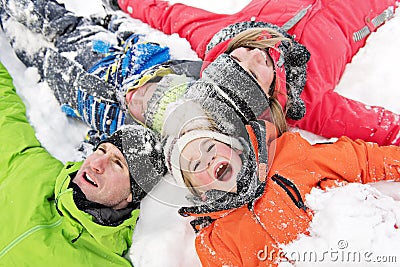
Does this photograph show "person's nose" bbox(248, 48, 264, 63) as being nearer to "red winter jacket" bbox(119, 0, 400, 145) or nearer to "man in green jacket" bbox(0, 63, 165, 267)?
"red winter jacket" bbox(119, 0, 400, 145)

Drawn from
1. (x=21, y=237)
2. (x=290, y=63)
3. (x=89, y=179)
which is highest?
(x=290, y=63)

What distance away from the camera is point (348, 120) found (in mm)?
1084

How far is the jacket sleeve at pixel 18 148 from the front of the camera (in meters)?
1.05

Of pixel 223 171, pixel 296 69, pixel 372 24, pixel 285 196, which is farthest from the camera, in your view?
pixel 372 24

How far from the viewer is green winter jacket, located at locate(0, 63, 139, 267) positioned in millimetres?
909

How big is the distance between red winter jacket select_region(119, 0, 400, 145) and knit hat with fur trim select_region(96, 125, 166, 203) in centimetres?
29

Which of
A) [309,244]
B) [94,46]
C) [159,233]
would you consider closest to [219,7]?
[94,46]

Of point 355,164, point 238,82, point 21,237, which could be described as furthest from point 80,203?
point 355,164

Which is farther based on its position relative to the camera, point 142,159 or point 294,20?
point 294,20

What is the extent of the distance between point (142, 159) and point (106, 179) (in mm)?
97

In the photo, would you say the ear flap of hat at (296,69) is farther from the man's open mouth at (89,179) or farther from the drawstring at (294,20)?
the man's open mouth at (89,179)

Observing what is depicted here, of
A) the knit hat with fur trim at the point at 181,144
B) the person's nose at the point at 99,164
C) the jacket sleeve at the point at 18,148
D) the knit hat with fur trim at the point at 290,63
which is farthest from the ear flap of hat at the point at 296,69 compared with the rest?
the jacket sleeve at the point at 18,148

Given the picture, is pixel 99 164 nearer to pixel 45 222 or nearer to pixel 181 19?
pixel 45 222

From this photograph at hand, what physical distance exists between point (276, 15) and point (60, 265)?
2.86 ft
